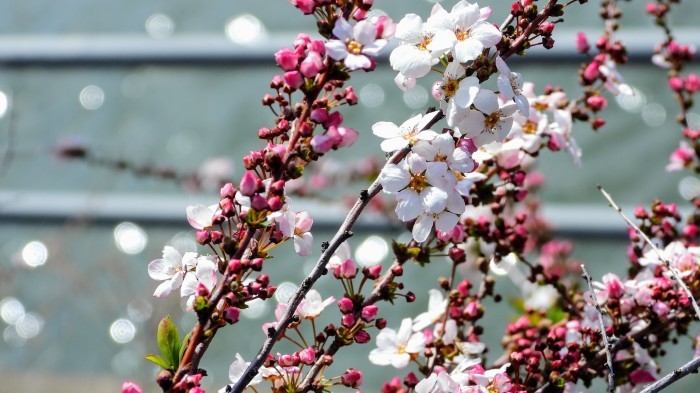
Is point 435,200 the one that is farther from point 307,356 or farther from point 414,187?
point 307,356

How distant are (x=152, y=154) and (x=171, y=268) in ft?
6.39

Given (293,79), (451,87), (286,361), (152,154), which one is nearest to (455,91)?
(451,87)

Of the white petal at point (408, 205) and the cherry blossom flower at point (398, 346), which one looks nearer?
the white petal at point (408, 205)

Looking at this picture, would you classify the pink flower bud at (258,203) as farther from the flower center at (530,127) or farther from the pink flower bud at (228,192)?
the flower center at (530,127)

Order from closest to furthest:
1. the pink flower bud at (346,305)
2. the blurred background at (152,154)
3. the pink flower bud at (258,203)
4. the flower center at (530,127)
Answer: the pink flower bud at (258,203), the pink flower bud at (346,305), the flower center at (530,127), the blurred background at (152,154)

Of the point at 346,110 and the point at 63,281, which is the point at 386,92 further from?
the point at 63,281

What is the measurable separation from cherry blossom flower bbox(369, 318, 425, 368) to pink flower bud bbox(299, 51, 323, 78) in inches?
9.8

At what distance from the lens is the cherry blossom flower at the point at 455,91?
56cm

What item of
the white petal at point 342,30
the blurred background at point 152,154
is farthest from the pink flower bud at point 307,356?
the blurred background at point 152,154

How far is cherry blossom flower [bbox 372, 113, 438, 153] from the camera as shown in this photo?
57 centimetres

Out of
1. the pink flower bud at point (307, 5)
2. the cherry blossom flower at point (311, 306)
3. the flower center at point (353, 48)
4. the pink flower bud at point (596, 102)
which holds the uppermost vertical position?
the pink flower bud at point (596, 102)

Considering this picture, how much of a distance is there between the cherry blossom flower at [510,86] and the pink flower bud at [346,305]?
0.18m

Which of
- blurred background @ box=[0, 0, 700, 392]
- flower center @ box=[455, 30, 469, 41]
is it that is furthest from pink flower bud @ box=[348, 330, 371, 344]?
blurred background @ box=[0, 0, 700, 392]

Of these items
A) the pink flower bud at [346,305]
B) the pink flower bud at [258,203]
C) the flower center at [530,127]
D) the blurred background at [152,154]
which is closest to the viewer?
the pink flower bud at [258,203]
